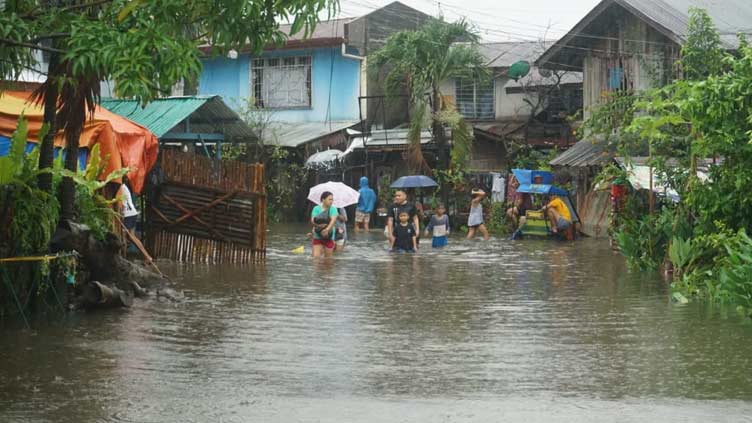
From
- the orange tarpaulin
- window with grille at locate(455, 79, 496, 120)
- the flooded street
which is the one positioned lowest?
the flooded street

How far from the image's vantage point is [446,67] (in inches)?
1364

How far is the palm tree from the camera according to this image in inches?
1351

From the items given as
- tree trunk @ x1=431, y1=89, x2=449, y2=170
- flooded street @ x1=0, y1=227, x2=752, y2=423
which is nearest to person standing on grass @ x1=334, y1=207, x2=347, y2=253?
flooded street @ x1=0, y1=227, x2=752, y2=423

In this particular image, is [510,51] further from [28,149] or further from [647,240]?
[28,149]

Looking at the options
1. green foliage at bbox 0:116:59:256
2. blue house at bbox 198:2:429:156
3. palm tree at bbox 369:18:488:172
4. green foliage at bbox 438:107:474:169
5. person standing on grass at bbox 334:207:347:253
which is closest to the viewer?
green foliage at bbox 0:116:59:256

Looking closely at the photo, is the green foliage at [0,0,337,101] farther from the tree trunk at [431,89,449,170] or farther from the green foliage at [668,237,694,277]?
the tree trunk at [431,89,449,170]

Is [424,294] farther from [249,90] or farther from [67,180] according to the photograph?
[249,90]

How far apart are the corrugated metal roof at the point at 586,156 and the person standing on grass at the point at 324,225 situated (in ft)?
22.5

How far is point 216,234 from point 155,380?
1078 cm

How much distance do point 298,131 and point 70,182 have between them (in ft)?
81.8

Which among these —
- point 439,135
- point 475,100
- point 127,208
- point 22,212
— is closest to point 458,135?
point 439,135

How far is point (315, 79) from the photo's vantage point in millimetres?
38812

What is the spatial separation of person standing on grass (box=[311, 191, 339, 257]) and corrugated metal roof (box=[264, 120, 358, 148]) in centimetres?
1421

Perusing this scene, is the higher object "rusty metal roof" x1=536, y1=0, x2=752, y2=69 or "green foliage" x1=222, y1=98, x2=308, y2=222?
"rusty metal roof" x1=536, y1=0, x2=752, y2=69
